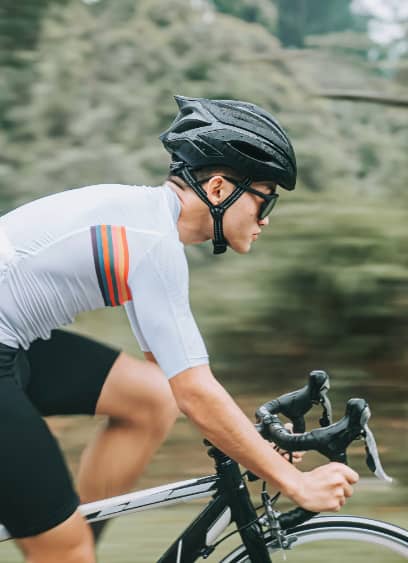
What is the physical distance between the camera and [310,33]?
330 inches

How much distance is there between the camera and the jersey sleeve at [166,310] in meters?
2.54

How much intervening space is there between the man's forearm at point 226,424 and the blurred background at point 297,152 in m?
1.96

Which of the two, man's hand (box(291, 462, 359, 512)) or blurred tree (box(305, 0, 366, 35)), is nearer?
man's hand (box(291, 462, 359, 512))

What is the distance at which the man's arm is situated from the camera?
2.56 metres

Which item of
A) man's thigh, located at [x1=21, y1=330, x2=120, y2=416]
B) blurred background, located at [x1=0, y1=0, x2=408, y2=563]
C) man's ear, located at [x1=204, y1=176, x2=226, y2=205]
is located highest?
man's ear, located at [x1=204, y1=176, x2=226, y2=205]

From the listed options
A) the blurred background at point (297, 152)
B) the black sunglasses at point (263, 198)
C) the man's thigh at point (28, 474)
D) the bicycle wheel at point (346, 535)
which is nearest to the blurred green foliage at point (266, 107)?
the blurred background at point (297, 152)

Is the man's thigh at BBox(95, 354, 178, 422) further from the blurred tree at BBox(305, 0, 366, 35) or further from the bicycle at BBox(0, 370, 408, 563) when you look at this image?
the blurred tree at BBox(305, 0, 366, 35)

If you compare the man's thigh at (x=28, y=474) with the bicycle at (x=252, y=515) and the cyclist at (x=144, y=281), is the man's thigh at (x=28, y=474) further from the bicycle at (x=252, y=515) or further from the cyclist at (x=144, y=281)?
the bicycle at (x=252, y=515)

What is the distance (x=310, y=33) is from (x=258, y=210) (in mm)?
5891

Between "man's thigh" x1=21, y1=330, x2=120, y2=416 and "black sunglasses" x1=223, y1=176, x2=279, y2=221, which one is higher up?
"black sunglasses" x1=223, y1=176, x2=279, y2=221

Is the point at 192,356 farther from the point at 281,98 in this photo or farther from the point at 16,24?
the point at 16,24

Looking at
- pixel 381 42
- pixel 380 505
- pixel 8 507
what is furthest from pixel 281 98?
pixel 8 507

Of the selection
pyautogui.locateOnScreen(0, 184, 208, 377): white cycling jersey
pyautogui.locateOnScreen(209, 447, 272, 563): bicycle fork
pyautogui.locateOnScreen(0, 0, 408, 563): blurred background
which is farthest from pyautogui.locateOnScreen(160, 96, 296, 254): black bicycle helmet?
pyautogui.locateOnScreen(0, 0, 408, 563): blurred background

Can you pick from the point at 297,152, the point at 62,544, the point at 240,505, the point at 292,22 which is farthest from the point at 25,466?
the point at 292,22
